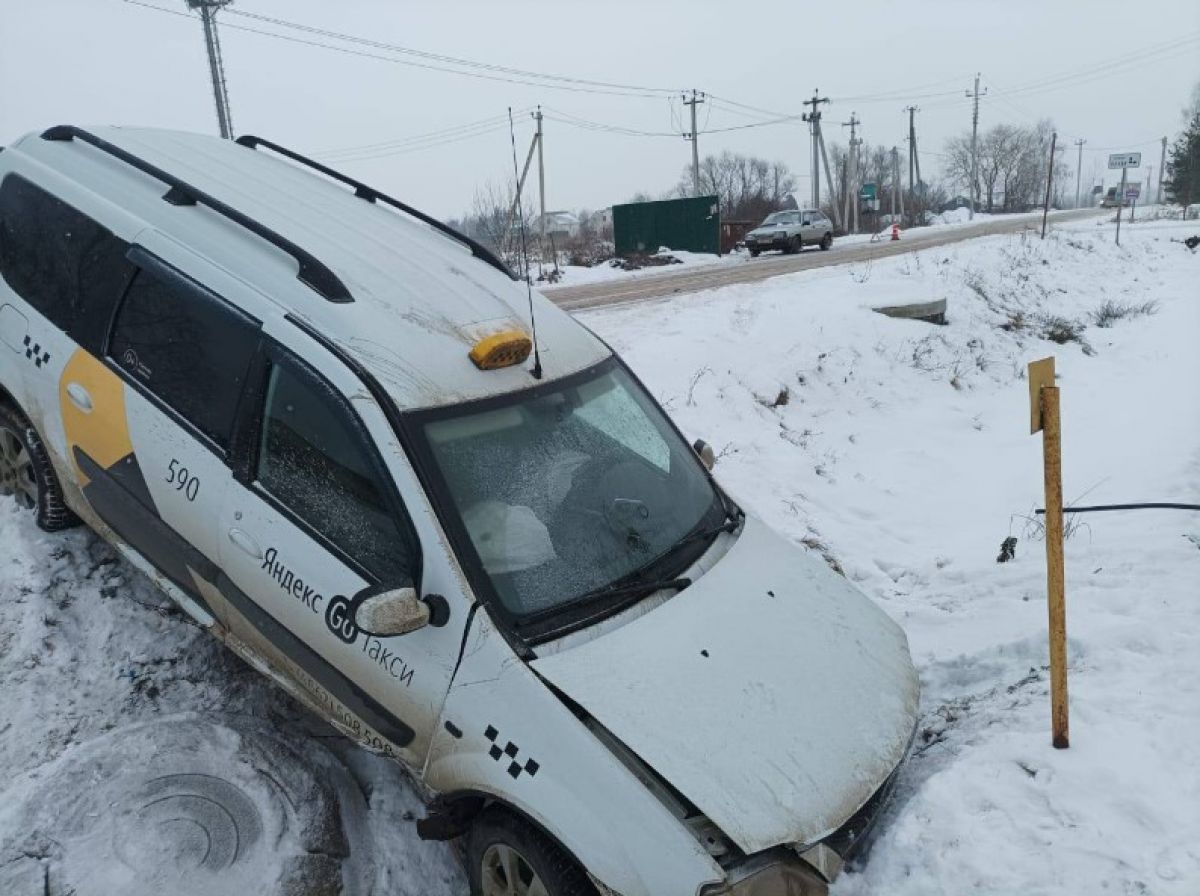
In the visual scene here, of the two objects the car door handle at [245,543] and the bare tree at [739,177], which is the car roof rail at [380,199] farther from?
the bare tree at [739,177]

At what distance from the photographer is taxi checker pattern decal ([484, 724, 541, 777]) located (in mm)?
2531

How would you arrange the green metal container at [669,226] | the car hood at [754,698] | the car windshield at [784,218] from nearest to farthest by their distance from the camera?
the car hood at [754,698] < the car windshield at [784,218] < the green metal container at [669,226]

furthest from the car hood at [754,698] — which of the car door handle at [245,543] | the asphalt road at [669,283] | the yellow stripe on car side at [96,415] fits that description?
the asphalt road at [669,283]

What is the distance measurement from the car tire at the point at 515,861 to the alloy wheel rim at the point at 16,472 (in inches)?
120

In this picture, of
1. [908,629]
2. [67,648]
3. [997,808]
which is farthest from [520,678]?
[908,629]

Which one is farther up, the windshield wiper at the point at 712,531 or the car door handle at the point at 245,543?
the car door handle at the point at 245,543

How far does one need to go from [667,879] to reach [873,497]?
5720 mm

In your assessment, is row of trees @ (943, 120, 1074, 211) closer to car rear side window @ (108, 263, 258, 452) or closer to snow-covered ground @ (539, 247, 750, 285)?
snow-covered ground @ (539, 247, 750, 285)

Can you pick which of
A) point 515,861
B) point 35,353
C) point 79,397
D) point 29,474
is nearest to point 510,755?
point 515,861

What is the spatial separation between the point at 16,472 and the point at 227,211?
6.54ft

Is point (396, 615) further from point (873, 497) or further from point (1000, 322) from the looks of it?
point (1000, 322)

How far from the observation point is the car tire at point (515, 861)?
97.9 inches

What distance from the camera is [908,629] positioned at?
4.96m

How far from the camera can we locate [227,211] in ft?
11.7
